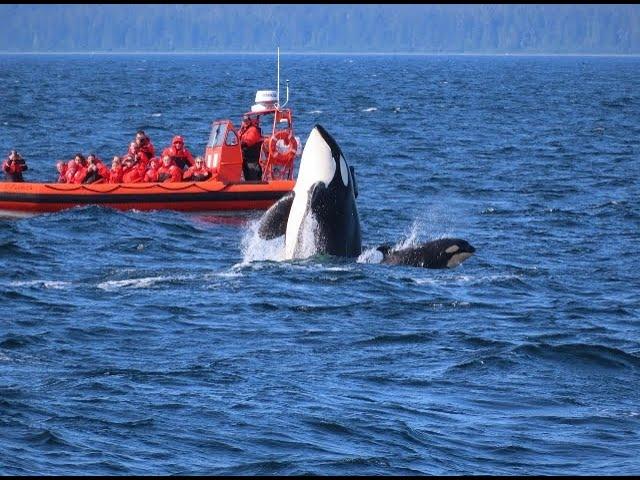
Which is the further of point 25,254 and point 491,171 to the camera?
point 491,171

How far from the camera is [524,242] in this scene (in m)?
27.2

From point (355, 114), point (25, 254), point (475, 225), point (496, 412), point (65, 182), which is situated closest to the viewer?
point (496, 412)

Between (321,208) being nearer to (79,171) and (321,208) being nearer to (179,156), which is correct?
(179,156)

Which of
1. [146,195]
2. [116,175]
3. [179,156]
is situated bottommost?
[146,195]

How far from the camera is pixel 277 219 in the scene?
2159 cm

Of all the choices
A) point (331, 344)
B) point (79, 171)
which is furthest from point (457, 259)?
point (79, 171)

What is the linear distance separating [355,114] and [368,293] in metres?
55.0

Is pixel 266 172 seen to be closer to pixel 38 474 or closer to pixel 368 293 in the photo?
pixel 368 293

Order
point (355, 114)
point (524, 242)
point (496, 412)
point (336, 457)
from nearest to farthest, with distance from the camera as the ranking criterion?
point (336, 457)
point (496, 412)
point (524, 242)
point (355, 114)

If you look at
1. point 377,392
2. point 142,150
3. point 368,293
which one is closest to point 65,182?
point 142,150

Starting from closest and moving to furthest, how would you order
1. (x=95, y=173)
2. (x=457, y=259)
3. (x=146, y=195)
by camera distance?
(x=457, y=259) < (x=146, y=195) < (x=95, y=173)

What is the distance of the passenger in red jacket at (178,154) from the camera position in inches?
1256

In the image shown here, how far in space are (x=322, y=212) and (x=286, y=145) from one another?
11.2 meters

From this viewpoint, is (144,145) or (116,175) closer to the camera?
(116,175)
